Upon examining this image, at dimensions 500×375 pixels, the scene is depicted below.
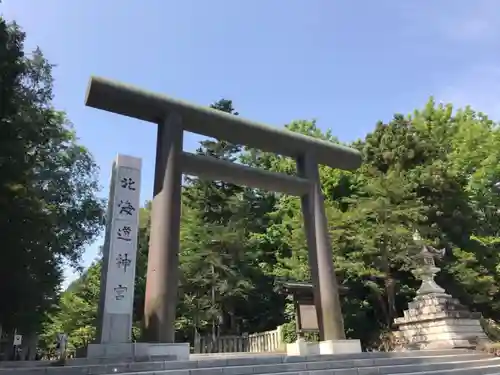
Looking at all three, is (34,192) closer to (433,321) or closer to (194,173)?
(194,173)

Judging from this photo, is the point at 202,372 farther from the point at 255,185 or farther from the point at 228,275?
the point at 228,275

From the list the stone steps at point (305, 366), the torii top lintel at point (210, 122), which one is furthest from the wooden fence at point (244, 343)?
the torii top lintel at point (210, 122)

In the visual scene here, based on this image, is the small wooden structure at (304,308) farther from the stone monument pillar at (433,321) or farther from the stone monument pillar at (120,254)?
the stone monument pillar at (120,254)

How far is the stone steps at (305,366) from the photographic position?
20.2ft

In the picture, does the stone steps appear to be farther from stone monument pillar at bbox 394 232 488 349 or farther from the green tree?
the green tree

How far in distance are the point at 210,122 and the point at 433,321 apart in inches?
404

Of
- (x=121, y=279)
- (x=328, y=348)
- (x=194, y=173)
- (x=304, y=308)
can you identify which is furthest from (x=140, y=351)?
(x=304, y=308)

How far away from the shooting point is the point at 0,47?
1183 cm

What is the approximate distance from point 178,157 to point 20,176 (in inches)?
243

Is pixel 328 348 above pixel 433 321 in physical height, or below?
Answer: below

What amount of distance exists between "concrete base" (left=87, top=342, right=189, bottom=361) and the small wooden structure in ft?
13.7

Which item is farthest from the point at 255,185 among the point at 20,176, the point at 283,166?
the point at 283,166

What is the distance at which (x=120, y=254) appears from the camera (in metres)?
7.77

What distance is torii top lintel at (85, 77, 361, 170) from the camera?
28.2 ft
